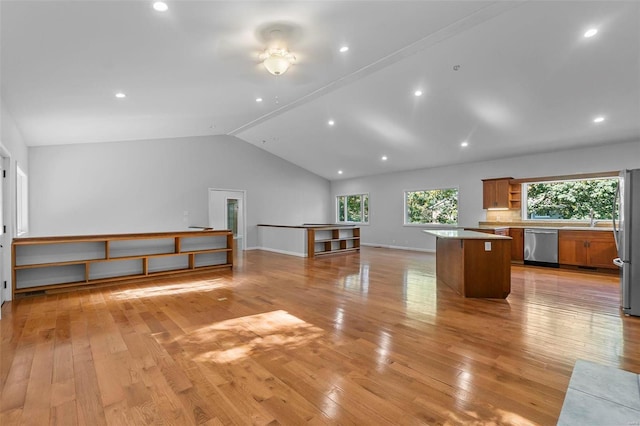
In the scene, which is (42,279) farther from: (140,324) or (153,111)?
(153,111)

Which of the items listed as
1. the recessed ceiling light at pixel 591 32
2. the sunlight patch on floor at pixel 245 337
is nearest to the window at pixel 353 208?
the recessed ceiling light at pixel 591 32

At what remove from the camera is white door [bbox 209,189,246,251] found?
898cm

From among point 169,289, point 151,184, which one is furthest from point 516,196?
point 151,184

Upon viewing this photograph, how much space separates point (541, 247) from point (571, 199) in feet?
4.38

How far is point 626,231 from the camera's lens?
3418mm

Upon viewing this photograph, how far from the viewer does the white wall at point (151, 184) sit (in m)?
6.53

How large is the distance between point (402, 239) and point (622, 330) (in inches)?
262

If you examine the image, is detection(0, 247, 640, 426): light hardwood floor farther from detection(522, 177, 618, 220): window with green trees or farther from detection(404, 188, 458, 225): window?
detection(404, 188, 458, 225): window

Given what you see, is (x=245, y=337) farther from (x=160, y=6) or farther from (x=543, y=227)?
(x=543, y=227)

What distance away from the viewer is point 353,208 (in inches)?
447

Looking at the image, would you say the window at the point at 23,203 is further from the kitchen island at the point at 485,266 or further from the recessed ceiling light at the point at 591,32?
the recessed ceiling light at the point at 591,32

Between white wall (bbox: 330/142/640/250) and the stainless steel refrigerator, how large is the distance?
3.56 metres

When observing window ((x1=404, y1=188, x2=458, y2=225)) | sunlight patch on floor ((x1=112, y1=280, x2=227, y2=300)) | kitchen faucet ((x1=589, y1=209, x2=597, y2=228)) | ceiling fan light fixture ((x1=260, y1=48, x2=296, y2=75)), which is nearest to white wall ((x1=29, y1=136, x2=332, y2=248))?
sunlight patch on floor ((x1=112, y1=280, x2=227, y2=300))

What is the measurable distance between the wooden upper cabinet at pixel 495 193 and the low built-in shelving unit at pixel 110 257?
239 inches
